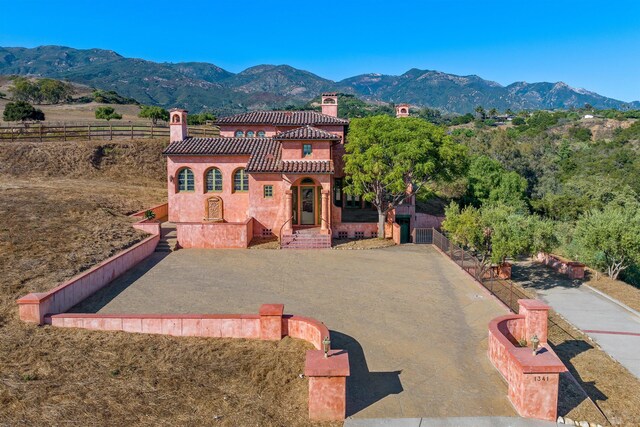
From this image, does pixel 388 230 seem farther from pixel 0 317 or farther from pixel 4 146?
pixel 4 146

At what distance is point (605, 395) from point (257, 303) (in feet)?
34.5

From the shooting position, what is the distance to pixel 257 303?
53.4ft

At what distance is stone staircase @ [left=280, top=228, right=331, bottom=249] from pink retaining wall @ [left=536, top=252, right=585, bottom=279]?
41.6 ft

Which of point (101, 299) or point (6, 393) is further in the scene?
point (101, 299)

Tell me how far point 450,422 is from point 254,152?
71.7 ft

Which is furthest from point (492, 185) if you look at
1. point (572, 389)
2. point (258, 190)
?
point (572, 389)

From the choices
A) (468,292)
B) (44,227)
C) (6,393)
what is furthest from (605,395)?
(44,227)

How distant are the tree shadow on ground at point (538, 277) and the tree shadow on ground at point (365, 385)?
14427 millimetres

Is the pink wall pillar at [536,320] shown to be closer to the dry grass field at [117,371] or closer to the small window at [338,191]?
the dry grass field at [117,371]

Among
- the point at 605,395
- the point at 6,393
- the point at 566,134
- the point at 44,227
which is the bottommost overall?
the point at 605,395

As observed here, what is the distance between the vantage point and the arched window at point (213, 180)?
2920cm

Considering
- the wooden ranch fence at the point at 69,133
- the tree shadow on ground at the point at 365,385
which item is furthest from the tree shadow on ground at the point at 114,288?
the wooden ranch fence at the point at 69,133

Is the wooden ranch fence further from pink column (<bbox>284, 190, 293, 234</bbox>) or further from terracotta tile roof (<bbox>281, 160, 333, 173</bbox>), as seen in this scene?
pink column (<bbox>284, 190, 293, 234</bbox>)

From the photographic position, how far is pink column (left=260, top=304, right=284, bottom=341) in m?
12.6
